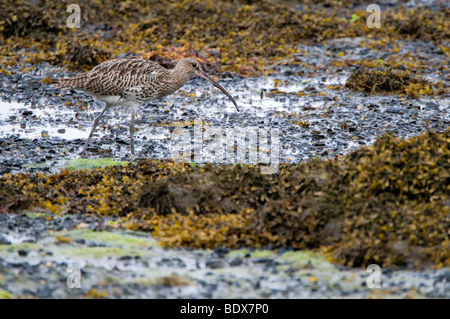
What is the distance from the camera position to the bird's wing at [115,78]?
32.9 feet

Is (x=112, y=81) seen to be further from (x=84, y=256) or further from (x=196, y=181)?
(x=84, y=256)

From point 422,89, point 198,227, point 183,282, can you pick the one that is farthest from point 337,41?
point 183,282

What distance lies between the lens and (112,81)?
395 inches

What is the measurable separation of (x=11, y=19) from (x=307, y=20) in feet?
23.1
